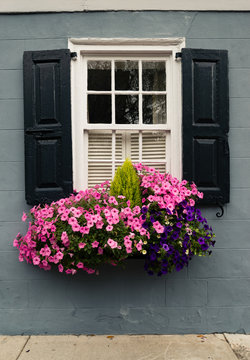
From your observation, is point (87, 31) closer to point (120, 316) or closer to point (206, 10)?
point (206, 10)

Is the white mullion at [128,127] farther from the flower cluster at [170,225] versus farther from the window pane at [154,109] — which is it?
the flower cluster at [170,225]

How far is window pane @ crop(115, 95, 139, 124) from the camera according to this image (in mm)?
3436

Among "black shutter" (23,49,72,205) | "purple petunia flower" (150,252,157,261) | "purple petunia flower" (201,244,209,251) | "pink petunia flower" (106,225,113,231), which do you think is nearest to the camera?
"pink petunia flower" (106,225,113,231)

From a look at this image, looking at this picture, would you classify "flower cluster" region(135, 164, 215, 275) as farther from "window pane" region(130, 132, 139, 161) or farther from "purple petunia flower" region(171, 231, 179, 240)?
"window pane" region(130, 132, 139, 161)

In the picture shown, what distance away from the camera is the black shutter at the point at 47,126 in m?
3.22

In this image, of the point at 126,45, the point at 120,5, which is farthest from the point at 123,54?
the point at 120,5

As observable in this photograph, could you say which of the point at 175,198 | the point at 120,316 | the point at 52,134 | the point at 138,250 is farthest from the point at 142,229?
the point at 52,134

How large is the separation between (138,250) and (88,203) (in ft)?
2.06

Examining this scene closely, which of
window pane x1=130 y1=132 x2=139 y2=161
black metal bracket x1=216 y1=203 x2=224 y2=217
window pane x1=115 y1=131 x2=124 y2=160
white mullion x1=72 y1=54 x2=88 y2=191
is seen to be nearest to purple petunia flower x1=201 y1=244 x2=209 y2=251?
black metal bracket x1=216 y1=203 x2=224 y2=217

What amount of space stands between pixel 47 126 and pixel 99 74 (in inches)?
31.0

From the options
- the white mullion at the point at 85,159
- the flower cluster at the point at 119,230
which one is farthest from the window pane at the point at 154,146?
the white mullion at the point at 85,159

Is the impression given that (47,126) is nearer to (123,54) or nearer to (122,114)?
(122,114)

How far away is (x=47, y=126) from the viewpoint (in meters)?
3.23

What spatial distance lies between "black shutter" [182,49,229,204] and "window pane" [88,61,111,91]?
2.59 ft
